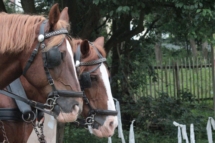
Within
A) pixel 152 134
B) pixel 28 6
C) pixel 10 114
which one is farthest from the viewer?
pixel 152 134

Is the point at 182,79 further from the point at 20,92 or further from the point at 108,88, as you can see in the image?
the point at 20,92

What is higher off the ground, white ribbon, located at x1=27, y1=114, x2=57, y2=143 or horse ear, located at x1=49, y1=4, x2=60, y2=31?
horse ear, located at x1=49, y1=4, x2=60, y2=31

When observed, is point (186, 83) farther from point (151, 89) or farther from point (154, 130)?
point (154, 130)

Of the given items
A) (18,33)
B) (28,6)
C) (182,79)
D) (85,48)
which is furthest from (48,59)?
(182,79)

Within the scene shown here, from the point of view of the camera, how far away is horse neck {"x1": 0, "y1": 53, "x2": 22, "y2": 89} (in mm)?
2742

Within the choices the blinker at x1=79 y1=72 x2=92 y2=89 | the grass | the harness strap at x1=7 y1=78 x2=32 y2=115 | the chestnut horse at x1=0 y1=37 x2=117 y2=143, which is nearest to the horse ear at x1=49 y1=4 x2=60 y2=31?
the harness strap at x1=7 y1=78 x2=32 y2=115

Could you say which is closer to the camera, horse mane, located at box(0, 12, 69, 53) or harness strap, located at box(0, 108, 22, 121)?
horse mane, located at box(0, 12, 69, 53)

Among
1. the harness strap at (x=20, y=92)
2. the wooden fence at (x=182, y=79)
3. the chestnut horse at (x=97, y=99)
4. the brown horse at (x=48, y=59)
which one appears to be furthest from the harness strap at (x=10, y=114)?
the wooden fence at (x=182, y=79)

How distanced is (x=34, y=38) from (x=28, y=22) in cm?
16

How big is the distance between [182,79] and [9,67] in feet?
26.7

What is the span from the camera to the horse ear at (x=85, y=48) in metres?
4.19

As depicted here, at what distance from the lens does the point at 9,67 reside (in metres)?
2.79

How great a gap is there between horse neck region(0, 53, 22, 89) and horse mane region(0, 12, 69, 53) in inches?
2.3

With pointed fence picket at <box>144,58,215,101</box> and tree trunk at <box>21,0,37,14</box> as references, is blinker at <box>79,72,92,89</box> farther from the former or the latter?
pointed fence picket at <box>144,58,215,101</box>
